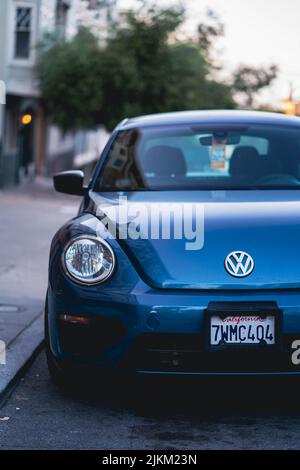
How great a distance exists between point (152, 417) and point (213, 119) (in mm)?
2337

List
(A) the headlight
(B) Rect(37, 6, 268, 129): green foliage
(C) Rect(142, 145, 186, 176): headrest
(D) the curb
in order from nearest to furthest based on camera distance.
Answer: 1. (A) the headlight
2. (D) the curb
3. (C) Rect(142, 145, 186, 176): headrest
4. (B) Rect(37, 6, 268, 129): green foliage

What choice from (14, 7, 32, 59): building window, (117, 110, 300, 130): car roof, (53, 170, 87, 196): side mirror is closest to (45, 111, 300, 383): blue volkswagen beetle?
(53, 170, 87, 196): side mirror

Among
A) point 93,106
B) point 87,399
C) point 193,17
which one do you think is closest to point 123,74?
point 93,106

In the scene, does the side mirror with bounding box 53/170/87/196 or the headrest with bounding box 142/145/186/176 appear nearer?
the headrest with bounding box 142/145/186/176

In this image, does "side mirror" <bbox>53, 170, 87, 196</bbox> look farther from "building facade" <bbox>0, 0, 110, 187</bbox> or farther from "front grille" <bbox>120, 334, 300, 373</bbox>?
"building facade" <bbox>0, 0, 110, 187</bbox>

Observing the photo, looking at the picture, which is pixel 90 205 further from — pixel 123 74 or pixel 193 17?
pixel 193 17

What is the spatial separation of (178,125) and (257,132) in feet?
1.66

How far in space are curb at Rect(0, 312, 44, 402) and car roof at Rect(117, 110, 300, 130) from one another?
1.49m

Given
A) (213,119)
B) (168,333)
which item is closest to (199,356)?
(168,333)

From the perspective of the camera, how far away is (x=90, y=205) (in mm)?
5312

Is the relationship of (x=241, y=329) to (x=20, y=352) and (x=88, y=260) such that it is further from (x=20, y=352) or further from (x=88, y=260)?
(x=20, y=352)

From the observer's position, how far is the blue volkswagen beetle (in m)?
4.36

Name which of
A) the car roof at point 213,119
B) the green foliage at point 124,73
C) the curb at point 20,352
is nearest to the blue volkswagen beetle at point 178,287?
the curb at point 20,352

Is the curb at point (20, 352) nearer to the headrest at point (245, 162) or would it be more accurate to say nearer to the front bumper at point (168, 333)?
the front bumper at point (168, 333)
